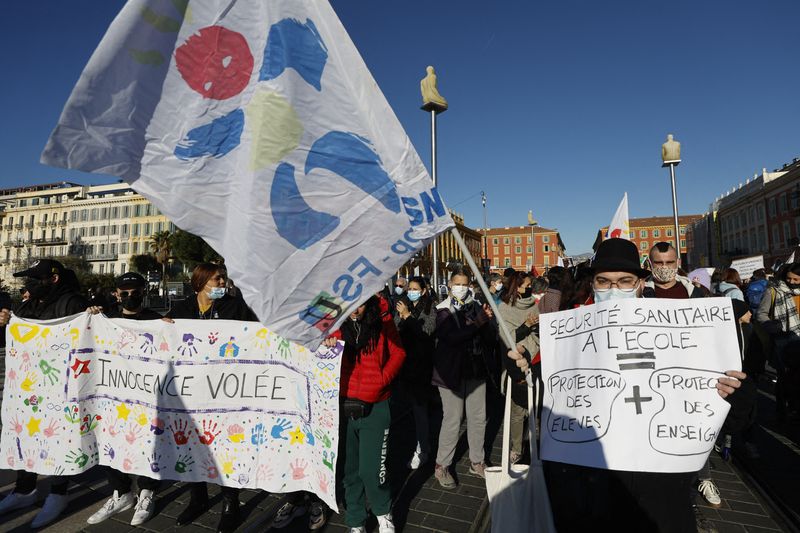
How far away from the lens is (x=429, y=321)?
505 cm

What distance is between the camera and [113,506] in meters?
3.79

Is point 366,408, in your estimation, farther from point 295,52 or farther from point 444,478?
point 295,52

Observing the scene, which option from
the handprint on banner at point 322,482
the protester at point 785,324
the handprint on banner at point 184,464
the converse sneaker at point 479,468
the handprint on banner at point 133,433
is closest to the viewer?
the handprint on banner at point 322,482

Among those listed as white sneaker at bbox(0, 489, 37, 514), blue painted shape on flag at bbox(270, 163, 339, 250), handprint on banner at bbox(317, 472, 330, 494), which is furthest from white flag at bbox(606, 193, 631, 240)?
white sneaker at bbox(0, 489, 37, 514)

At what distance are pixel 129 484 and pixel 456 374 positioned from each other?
124 inches

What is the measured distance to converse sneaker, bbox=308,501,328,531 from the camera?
139 inches

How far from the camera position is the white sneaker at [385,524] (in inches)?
132

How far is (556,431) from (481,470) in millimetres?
2719

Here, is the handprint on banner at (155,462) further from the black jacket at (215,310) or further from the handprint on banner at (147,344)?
the black jacket at (215,310)

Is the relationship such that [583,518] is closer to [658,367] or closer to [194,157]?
[658,367]

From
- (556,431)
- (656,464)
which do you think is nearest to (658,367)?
(656,464)

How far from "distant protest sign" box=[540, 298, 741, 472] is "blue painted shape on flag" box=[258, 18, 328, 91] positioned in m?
1.87

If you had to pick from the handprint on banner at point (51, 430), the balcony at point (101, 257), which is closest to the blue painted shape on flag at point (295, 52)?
the handprint on banner at point (51, 430)

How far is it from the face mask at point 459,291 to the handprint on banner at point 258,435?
2.23 meters
